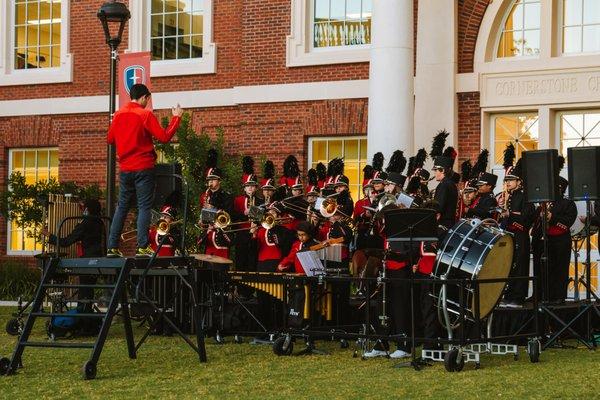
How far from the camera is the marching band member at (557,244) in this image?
53.8ft

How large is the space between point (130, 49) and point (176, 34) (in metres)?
0.98

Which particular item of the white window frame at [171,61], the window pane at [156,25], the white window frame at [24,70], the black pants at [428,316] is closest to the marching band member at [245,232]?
the black pants at [428,316]

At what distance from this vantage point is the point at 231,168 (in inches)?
875

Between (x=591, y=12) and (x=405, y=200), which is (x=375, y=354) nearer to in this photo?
(x=405, y=200)

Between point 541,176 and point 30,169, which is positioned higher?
point 30,169

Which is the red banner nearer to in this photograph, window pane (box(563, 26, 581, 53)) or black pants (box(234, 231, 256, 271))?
black pants (box(234, 231, 256, 271))

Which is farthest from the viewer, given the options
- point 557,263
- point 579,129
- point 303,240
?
point 579,129

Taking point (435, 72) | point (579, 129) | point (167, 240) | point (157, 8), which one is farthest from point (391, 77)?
point (157, 8)

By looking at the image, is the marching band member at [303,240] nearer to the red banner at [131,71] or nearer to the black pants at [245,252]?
the black pants at [245,252]

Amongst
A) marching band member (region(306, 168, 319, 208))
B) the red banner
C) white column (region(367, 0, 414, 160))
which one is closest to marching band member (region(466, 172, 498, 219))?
marching band member (region(306, 168, 319, 208))

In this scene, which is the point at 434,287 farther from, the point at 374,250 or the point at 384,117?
the point at 384,117

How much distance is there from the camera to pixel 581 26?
21484 mm

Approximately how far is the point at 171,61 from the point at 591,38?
8.49 meters

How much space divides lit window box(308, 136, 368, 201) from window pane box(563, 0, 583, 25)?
14.1 feet
